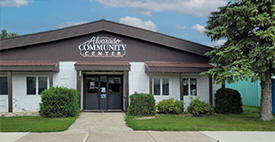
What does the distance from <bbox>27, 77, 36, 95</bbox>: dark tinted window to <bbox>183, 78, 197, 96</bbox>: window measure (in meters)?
9.00

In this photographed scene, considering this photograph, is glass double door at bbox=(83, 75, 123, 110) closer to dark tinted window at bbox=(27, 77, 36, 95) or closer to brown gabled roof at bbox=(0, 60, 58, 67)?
brown gabled roof at bbox=(0, 60, 58, 67)

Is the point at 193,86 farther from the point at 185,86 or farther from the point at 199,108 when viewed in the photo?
the point at 199,108

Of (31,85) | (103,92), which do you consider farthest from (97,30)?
(31,85)

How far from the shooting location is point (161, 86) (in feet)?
58.4

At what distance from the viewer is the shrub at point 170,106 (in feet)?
53.4

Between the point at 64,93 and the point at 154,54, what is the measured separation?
6070 mm

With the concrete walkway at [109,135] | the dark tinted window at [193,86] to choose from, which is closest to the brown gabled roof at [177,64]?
the dark tinted window at [193,86]

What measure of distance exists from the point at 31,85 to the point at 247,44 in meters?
12.1

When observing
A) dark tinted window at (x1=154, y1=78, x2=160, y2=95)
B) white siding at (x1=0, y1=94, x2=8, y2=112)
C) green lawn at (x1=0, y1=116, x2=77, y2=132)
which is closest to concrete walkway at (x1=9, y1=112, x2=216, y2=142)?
green lawn at (x1=0, y1=116, x2=77, y2=132)

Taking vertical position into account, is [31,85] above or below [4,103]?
above

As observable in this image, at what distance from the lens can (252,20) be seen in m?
13.5

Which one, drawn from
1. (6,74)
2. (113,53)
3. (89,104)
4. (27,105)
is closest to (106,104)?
(89,104)

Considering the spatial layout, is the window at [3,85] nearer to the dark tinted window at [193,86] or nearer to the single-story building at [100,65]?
the single-story building at [100,65]

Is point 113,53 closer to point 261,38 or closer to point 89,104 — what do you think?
point 89,104
